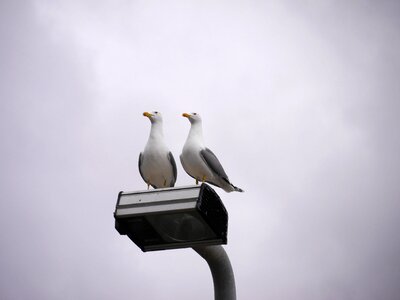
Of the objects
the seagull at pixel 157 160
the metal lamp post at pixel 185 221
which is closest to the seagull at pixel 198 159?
the seagull at pixel 157 160

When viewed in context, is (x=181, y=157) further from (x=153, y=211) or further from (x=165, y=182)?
(x=153, y=211)

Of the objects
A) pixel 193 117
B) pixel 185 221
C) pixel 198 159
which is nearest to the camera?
pixel 185 221

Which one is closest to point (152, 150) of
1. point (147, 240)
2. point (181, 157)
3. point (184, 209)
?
point (181, 157)

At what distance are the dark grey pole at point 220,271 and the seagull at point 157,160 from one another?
335 centimetres

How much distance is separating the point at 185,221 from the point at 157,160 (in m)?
3.48

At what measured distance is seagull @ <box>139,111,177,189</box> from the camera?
24.8ft

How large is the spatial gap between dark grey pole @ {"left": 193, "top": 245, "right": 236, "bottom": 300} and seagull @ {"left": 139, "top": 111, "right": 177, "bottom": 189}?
3.35 metres

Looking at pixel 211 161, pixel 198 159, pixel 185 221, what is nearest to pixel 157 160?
pixel 198 159

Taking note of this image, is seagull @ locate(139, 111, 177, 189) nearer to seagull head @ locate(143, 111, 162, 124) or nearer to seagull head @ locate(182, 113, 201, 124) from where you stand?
seagull head @ locate(143, 111, 162, 124)

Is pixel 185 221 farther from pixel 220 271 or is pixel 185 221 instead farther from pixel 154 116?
pixel 154 116

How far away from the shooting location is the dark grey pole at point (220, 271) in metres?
4.07

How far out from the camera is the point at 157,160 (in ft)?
24.8

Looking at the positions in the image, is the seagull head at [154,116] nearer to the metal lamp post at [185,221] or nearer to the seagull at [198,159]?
the seagull at [198,159]

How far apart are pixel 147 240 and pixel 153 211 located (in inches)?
20.4
